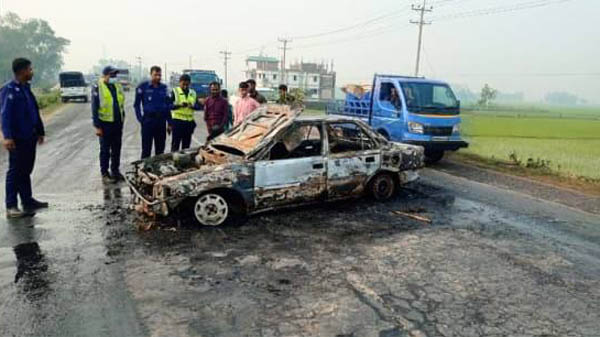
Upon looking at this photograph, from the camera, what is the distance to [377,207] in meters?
6.82

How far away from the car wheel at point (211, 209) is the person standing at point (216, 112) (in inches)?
146

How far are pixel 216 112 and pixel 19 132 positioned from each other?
3.88 m

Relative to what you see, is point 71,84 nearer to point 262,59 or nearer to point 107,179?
point 107,179

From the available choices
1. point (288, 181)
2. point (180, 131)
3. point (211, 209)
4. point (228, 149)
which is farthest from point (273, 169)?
point (180, 131)

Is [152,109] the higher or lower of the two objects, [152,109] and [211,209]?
the higher

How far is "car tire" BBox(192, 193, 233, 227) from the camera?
222 inches

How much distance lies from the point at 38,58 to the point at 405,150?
126947 mm

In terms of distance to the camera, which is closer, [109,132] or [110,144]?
[109,132]

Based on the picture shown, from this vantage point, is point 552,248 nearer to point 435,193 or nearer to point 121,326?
point 435,193

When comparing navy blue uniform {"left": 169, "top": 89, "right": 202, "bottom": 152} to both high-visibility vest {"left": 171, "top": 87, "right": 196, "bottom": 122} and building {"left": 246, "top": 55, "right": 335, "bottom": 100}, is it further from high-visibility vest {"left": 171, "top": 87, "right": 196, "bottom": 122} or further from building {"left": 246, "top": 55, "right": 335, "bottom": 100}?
building {"left": 246, "top": 55, "right": 335, "bottom": 100}

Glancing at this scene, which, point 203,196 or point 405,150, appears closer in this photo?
point 203,196

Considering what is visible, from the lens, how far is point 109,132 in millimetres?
7949

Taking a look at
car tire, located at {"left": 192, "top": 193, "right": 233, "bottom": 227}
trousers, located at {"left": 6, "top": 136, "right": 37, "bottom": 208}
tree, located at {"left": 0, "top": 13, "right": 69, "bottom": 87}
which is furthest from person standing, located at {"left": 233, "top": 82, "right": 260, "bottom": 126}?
tree, located at {"left": 0, "top": 13, "right": 69, "bottom": 87}

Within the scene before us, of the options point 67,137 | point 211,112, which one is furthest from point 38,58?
point 211,112
